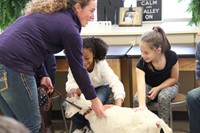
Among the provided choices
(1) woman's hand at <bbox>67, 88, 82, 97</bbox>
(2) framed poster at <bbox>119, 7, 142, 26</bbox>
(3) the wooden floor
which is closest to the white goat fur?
(1) woman's hand at <bbox>67, 88, 82, 97</bbox>

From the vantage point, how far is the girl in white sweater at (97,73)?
255 centimetres

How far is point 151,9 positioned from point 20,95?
7.33ft

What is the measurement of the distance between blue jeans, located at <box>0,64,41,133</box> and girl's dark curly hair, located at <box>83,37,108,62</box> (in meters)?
0.83

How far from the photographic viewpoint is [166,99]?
2.46m

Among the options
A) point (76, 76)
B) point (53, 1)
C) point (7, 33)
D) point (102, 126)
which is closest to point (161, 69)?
point (102, 126)

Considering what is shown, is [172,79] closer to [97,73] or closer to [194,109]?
[194,109]

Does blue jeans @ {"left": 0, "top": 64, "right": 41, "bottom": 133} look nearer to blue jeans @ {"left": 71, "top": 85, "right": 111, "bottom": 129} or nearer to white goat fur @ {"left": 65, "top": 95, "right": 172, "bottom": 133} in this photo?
white goat fur @ {"left": 65, "top": 95, "right": 172, "bottom": 133}

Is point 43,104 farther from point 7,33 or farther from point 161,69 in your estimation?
point 161,69

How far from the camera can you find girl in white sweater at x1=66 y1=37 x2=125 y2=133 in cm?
255

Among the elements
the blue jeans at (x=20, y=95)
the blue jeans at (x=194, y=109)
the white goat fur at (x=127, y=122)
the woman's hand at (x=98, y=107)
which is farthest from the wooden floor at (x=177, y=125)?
the blue jeans at (x=20, y=95)

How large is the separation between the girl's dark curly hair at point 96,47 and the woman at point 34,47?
69cm

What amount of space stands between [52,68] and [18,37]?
0.92 m

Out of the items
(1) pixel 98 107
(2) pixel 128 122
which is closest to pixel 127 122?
(2) pixel 128 122

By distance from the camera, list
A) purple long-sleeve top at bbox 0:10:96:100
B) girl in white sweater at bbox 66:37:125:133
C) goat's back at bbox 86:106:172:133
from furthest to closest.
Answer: girl in white sweater at bbox 66:37:125:133, goat's back at bbox 86:106:172:133, purple long-sleeve top at bbox 0:10:96:100
